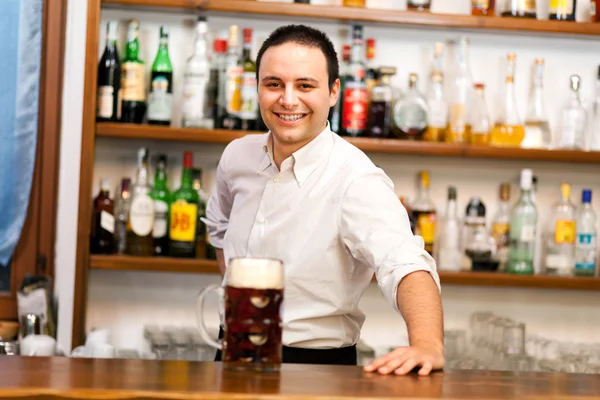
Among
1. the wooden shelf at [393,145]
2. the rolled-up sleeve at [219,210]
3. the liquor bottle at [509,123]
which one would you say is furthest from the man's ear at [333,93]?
the liquor bottle at [509,123]

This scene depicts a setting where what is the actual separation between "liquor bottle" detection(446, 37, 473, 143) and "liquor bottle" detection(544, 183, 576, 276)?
391 mm

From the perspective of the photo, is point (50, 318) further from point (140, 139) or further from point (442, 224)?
point (442, 224)

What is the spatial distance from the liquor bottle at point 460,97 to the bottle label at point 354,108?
0.99 feet

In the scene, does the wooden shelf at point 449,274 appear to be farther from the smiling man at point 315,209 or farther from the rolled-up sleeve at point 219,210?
the smiling man at point 315,209

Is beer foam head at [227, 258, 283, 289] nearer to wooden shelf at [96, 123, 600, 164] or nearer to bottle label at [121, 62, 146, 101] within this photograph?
wooden shelf at [96, 123, 600, 164]

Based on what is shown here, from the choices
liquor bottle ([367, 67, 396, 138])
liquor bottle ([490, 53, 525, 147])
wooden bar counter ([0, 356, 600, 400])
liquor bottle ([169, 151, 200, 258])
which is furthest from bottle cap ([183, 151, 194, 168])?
wooden bar counter ([0, 356, 600, 400])

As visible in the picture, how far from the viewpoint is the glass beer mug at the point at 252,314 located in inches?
47.3

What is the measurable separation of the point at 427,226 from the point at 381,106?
41cm

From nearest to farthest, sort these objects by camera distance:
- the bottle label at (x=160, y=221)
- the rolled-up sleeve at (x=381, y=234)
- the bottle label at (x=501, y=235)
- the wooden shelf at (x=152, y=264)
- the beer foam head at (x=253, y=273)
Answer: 1. the beer foam head at (x=253, y=273)
2. the rolled-up sleeve at (x=381, y=234)
3. the wooden shelf at (x=152, y=264)
4. the bottle label at (x=160, y=221)
5. the bottle label at (x=501, y=235)

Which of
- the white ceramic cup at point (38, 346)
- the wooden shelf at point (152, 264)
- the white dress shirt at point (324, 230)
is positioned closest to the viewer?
the white dress shirt at point (324, 230)

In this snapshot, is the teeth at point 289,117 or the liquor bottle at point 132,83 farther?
the liquor bottle at point 132,83

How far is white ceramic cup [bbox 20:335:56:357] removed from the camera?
8.47 ft

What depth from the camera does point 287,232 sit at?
1.75m

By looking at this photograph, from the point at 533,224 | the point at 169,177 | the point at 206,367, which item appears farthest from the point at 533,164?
the point at 206,367
